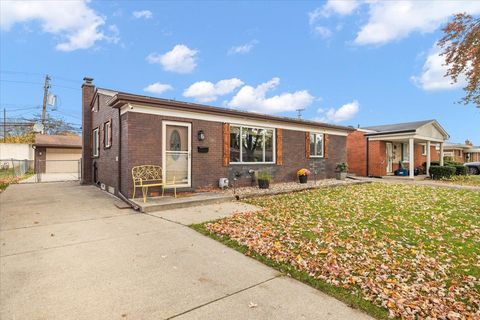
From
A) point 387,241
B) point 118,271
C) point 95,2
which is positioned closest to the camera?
point 118,271

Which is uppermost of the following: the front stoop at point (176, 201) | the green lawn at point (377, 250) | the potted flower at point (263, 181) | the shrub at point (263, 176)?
the shrub at point (263, 176)

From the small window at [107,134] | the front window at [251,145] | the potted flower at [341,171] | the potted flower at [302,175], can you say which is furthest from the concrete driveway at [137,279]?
the potted flower at [341,171]

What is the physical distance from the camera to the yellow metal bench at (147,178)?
7.36 m

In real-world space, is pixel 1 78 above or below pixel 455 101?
above

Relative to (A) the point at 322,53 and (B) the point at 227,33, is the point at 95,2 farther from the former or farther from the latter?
(A) the point at 322,53

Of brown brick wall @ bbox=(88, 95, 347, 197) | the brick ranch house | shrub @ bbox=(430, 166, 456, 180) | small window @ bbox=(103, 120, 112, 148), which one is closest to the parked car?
shrub @ bbox=(430, 166, 456, 180)

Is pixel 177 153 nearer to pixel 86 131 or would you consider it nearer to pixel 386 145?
pixel 86 131

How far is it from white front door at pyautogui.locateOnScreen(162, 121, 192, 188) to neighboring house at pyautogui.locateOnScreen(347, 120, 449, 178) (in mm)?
13299

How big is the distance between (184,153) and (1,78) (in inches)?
1561

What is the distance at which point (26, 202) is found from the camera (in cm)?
752

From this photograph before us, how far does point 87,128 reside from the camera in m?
12.8

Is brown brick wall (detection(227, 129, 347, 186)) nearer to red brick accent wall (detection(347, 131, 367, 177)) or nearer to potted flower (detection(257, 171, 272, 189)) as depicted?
potted flower (detection(257, 171, 272, 189))

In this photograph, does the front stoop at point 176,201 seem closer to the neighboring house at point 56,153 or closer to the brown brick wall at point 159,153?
the brown brick wall at point 159,153

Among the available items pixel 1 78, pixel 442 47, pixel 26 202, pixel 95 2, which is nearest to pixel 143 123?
pixel 26 202
